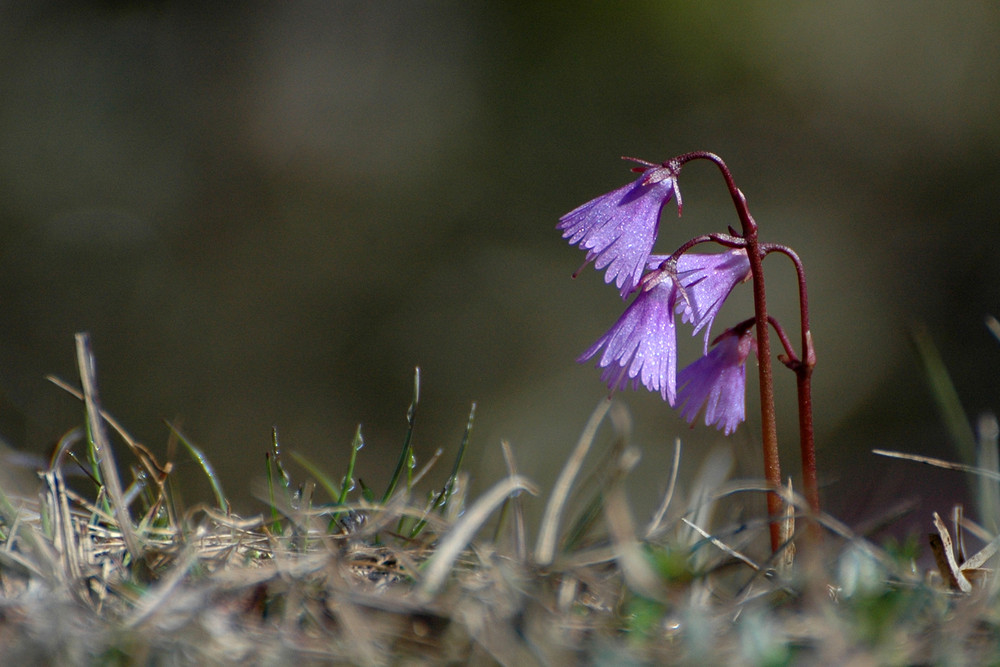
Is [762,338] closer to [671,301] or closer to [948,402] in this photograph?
[671,301]

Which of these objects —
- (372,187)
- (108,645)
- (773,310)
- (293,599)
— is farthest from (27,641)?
(372,187)

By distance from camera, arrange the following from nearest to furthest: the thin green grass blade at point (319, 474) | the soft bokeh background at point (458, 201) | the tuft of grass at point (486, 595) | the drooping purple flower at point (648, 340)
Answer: the tuft of grass at point (486, 595)
the thin green grass blade at point (319, 474)
the drooping purple flower at point (648, 340)
the soft bokeh background at point (458, 201)

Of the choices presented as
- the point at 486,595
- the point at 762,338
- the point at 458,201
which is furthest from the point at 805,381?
the point at 458,201

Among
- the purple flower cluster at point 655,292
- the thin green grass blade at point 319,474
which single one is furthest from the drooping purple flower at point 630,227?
the thin green grass blade at point 319,474

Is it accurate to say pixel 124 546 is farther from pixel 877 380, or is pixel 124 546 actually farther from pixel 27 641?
pixel 877 380

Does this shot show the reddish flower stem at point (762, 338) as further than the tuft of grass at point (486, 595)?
Yes

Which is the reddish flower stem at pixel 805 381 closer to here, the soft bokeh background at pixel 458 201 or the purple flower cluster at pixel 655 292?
the purple flower cluster at pixel 655 292

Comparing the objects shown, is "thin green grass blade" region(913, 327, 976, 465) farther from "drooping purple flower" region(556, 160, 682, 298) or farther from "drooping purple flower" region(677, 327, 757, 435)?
"drooping purple flower" region(556, 160, 682, 298)
